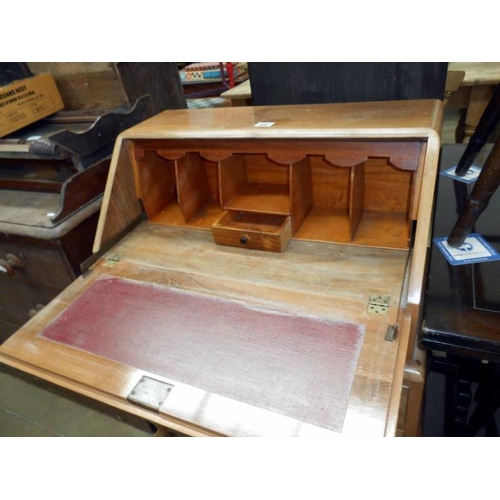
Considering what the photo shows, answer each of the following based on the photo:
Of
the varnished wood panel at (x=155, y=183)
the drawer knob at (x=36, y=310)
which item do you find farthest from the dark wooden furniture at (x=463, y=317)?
the drawer knob at (x=36, y=310)

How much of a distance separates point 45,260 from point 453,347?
142cm

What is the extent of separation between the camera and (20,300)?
170 centimetres

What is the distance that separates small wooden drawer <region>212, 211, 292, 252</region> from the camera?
1.09 meters

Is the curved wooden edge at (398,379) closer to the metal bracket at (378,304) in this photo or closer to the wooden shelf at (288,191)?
the metal bracket at (378,304)

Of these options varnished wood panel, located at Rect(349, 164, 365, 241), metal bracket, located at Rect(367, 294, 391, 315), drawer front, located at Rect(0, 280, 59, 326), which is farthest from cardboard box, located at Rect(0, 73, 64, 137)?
metal bracket, located at Rect(367, 294, 391, 315)

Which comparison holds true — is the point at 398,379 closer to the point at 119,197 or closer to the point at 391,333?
the point at 391,333

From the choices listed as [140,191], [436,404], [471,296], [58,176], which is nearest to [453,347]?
[471,296]

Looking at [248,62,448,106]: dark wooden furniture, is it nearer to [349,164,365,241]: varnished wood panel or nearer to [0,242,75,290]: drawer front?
[349,164,365,241]: varnished wood panel

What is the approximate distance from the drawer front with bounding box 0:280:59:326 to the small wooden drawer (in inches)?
32.6

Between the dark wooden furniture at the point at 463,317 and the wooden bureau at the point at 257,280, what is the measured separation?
0.30 ft

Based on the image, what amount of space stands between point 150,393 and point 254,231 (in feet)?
1.83

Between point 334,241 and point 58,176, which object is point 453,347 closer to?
point 334,241

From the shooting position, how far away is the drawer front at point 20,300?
61.7 inches

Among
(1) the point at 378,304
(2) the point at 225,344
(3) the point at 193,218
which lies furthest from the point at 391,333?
(3) the point at 193,218
